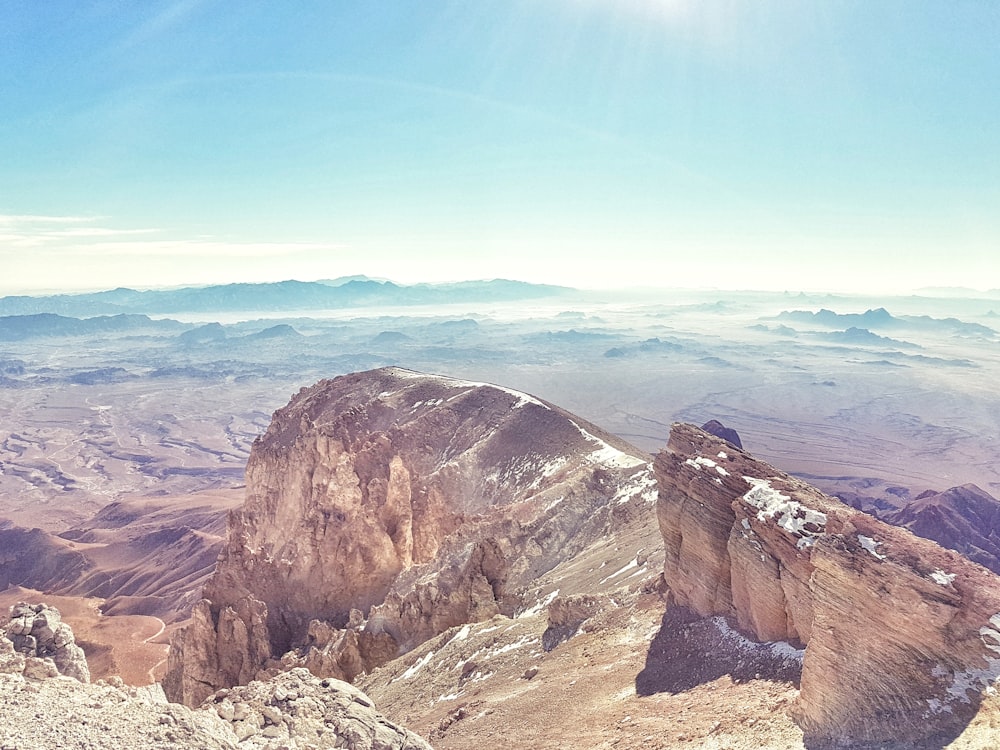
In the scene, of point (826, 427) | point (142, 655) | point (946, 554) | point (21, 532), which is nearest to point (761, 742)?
Answer: point (946, 554)

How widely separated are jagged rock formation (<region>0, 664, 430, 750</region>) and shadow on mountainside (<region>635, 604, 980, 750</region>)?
7656 mm

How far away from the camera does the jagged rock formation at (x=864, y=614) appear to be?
11555 millimetres

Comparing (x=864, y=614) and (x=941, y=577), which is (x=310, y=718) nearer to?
(x=864, y=614)

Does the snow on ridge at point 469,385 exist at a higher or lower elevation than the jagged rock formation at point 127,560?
higher

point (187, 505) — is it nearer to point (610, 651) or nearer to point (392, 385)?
point (392, 385)

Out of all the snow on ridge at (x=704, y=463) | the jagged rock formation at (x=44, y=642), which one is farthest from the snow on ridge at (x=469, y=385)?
the jagged rock formation at (x=44, y=642)

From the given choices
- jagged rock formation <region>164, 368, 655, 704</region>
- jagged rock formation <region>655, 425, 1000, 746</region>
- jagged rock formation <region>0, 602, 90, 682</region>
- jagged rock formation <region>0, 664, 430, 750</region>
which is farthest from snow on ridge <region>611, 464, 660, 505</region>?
jagged rock formation <region>0, 602, 90, 682</region>

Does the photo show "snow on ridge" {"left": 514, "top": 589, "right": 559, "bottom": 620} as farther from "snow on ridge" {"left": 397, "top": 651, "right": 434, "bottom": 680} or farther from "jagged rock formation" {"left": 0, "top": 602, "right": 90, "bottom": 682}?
"jagged rock formation" {"left": 0, "top": 602, "right": 90, "bottom": 682}

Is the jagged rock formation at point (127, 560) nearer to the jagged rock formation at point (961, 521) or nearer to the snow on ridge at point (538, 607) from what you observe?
the snow on ridge at point (538, 607)

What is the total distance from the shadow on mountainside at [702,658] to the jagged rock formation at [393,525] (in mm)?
12552

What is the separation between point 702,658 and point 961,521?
7760 centimetres

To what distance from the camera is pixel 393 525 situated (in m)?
44.7

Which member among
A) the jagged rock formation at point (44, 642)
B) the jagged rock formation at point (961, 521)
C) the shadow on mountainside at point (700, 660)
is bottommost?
the jagged rock formation at point (961, 521)

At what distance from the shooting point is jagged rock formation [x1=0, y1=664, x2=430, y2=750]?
965cm
